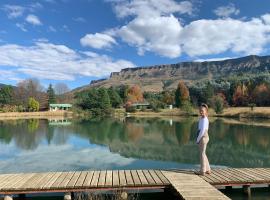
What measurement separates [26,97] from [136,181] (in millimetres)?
105900

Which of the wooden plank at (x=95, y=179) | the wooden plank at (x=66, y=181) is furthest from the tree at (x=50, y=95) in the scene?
the wooden plank at (x=95, y=179)

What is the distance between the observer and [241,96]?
91812 millimetres

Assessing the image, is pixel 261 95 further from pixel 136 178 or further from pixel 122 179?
pixel 122 179

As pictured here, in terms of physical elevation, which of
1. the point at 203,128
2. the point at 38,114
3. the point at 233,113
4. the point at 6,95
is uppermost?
the point at 6,95

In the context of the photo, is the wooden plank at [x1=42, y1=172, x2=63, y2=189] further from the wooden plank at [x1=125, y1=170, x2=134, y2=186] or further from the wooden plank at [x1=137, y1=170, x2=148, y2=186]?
the wooden plank at [x1=137, y1=170, x2=148, y2=186]

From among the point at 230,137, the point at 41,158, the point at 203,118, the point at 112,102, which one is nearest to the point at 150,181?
the point at 203,118

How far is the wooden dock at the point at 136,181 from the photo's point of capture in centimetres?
1013

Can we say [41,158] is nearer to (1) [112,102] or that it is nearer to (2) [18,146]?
(2) [18,146]

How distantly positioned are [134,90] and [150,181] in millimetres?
113707

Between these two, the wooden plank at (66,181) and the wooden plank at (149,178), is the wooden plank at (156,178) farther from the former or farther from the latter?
the wooden plank at (66,181)

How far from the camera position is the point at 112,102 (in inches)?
3900

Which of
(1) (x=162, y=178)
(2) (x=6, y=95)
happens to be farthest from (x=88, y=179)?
(2) (x=6, y=95)

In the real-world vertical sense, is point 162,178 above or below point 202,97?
below

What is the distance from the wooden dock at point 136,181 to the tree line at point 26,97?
88260mm
